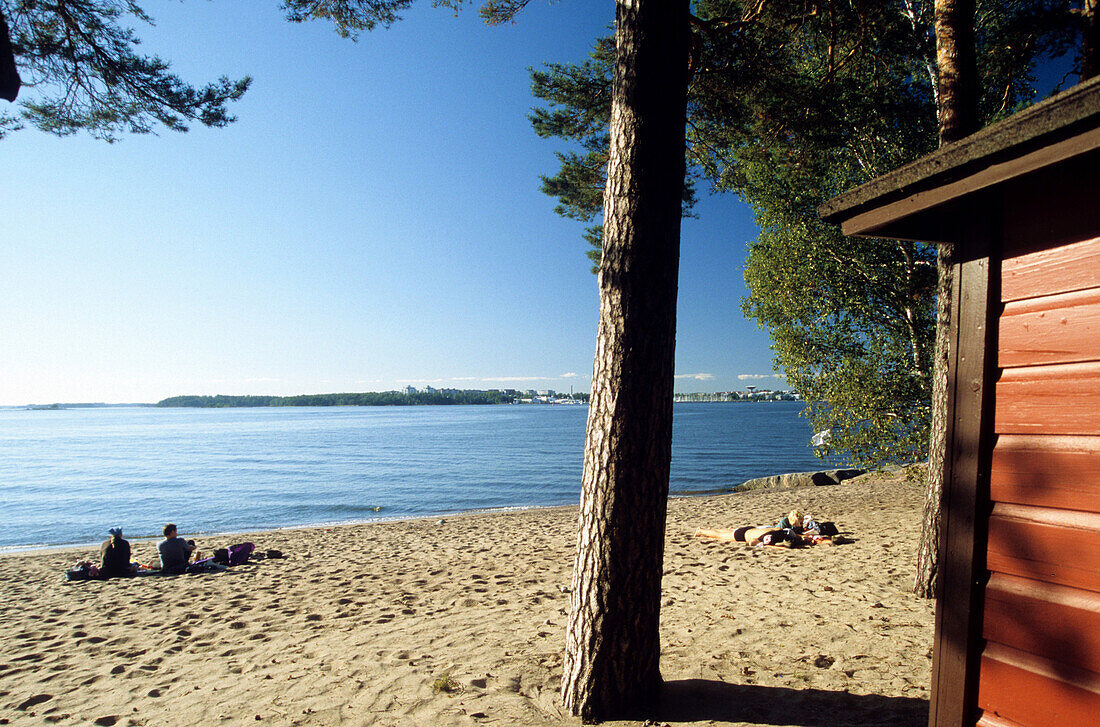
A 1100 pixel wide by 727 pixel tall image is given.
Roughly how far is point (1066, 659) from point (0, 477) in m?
51.0

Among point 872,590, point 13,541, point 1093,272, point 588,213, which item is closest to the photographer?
point 1093,272

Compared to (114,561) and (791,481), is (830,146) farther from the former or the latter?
(791,481)

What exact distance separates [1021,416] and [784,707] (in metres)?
2.61

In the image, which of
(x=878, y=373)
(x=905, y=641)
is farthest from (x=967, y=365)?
(x=878, y=373)

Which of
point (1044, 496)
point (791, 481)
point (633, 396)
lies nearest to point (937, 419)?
point (633, 396)

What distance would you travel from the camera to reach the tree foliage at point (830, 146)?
22.8ft

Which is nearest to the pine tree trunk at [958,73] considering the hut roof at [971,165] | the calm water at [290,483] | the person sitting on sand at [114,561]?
the hut roof at [971,165]

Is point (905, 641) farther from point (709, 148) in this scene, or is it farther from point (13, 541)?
point (13, 541)

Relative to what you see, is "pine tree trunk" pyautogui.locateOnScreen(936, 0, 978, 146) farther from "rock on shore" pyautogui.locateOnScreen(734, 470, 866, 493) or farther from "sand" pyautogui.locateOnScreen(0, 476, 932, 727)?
"rock on shore" pyautogui.locateOnScreen(734, 470, 866, 493)

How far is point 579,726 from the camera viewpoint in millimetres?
3703

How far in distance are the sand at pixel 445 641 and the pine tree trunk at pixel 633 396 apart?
0.43 metres

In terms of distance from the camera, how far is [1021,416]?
2.32 m

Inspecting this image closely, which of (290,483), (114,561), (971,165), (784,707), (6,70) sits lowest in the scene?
(290,483)

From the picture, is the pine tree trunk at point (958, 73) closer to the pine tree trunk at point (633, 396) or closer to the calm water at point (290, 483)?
the pine tree trunk at point (633, 396)
